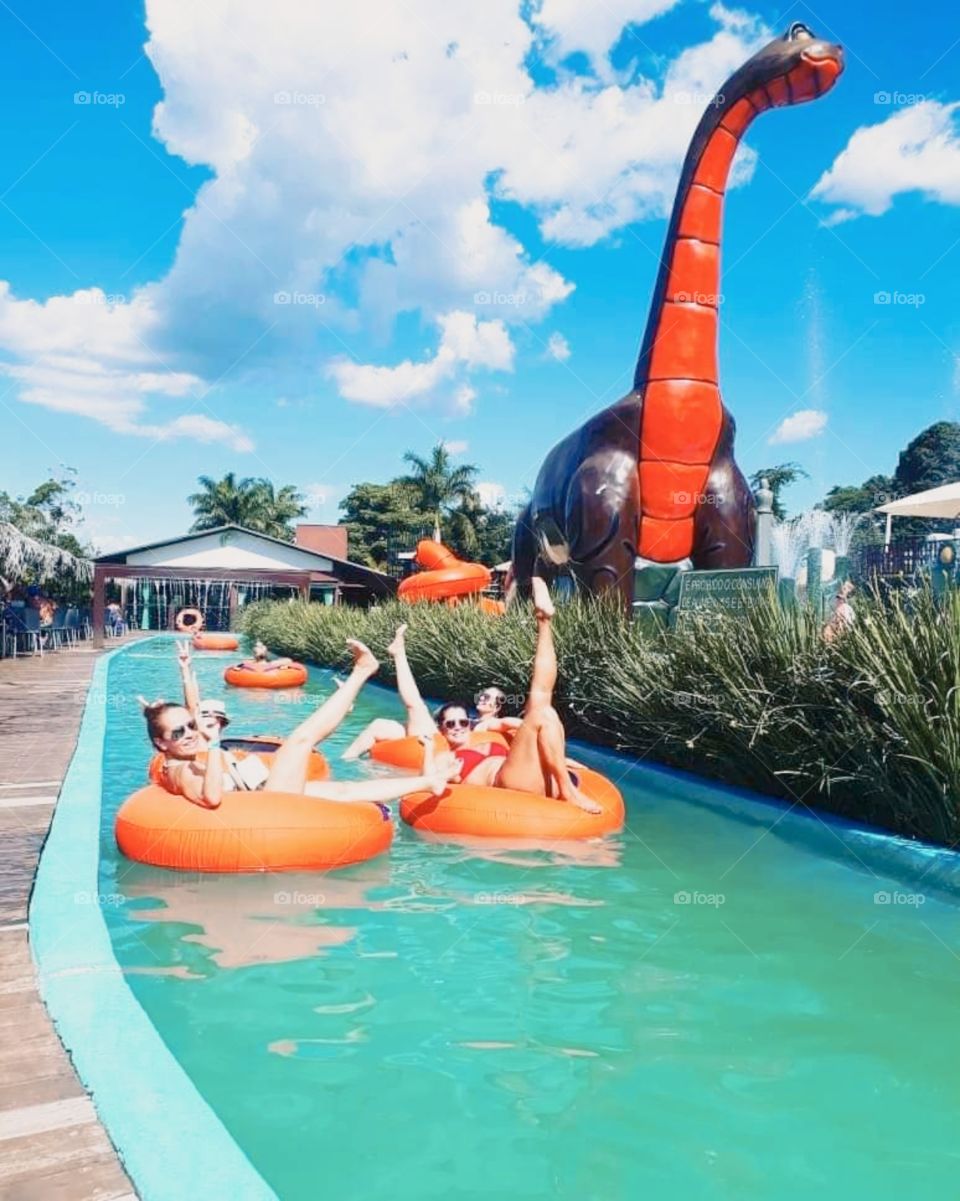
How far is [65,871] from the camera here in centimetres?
468

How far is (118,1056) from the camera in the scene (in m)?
2.88

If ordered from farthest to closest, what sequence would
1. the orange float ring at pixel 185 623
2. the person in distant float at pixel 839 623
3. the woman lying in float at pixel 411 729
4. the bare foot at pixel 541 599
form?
the orange float ring at pixel 185 623
the woman lying in float at pixel 411 729
the person in distant float at pixel 839 623
the bare foot at pixel 541 599

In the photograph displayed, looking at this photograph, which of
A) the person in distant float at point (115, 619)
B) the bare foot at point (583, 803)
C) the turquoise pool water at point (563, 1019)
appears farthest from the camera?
the person in distant float at point (115, 619)

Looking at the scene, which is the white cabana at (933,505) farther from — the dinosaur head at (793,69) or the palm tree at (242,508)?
the palm tree at (242,508)

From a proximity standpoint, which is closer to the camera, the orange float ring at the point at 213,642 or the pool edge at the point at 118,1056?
the pool edge at the point at 118,1056

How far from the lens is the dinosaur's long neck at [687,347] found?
10383 millimetres

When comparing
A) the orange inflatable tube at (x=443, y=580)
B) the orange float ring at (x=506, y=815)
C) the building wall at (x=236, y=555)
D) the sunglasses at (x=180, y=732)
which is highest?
the building wall at (x=236, y=555)

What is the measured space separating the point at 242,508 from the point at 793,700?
4460 cm

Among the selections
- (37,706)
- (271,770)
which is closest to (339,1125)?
(271,770)

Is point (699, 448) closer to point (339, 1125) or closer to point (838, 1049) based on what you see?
point (838, 1049)

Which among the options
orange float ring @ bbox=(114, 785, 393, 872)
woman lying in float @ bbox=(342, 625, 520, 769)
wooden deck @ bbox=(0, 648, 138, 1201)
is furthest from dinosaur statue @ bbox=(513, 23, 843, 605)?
wooden deck @ bbox=(0, 648, 138, 1201)

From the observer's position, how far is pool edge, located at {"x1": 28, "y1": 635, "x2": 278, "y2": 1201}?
7.62 ft

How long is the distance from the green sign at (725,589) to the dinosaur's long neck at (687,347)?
125 cm

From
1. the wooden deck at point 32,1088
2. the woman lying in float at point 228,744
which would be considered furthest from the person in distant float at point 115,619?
the wooden deck at point 32,1088
